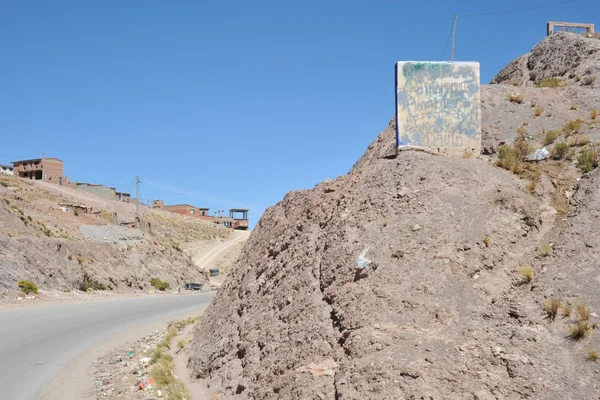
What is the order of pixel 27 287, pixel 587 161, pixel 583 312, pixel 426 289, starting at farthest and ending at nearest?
pixel 27 287
pixel 587 161
pixel 426 289
pixel 583 312

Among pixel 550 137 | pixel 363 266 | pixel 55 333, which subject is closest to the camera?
pixel 363 266

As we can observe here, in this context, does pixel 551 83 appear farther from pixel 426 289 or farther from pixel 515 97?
pixel 426 289

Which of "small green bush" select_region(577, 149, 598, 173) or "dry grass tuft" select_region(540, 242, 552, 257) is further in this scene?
"small green bush" select_region(577, 149, 598, 173)

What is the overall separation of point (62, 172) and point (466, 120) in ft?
310

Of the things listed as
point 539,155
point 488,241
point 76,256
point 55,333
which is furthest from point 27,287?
point 488,241

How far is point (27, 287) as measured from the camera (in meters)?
24.8

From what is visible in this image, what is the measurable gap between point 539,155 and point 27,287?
2136cm

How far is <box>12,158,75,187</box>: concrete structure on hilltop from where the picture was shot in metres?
93.1

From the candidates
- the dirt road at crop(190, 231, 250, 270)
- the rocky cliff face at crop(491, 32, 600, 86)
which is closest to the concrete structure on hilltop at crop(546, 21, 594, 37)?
the rocky cliff face at crop(491, 32, 600, 86)

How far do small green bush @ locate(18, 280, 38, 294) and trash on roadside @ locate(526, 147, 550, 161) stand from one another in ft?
68.7

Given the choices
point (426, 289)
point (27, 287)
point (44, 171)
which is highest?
point (44, 171)

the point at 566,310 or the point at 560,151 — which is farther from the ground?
the point at 560,151

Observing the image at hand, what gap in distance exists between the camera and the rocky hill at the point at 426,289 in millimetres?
6453

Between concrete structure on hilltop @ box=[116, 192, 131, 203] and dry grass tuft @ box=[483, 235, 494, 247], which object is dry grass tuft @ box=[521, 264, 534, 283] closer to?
dry grass tuft @ box=[483, 235, 494, 247]
